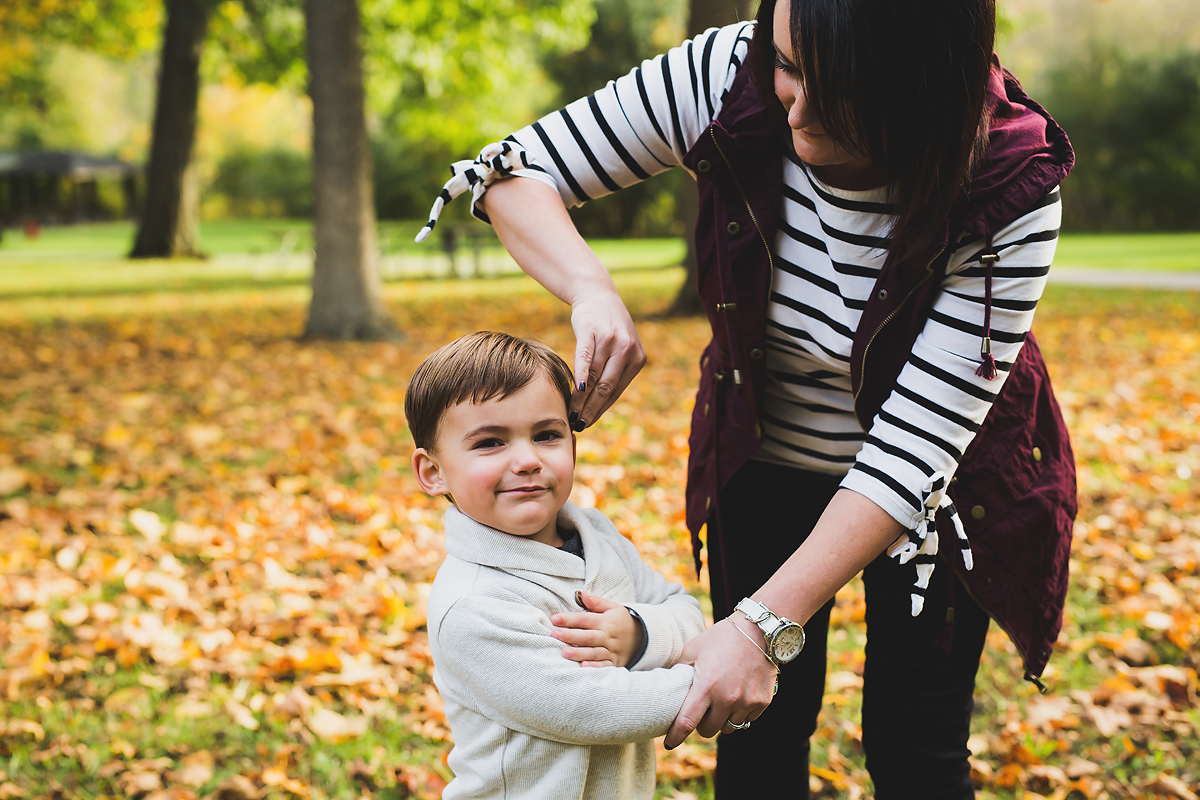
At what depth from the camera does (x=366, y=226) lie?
992 centimetres

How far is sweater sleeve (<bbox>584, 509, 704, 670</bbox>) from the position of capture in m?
1.71

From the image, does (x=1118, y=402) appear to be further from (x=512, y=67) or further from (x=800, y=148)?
(x=512, y=67)

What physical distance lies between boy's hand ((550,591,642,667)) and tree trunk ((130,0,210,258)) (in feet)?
60.8

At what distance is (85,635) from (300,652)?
89 centimetres

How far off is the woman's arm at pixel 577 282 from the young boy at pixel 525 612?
0.35 ft

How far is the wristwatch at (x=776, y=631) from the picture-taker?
1.54 m

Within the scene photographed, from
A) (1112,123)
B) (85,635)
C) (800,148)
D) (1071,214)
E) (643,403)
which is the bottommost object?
(85,635)

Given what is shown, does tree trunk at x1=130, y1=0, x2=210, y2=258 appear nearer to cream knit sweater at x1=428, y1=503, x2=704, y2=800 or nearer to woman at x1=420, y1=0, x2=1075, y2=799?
woman at x1=420, y1=0, x2=1075, y2=799

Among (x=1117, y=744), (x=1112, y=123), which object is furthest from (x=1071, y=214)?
(x=1117, y=744)

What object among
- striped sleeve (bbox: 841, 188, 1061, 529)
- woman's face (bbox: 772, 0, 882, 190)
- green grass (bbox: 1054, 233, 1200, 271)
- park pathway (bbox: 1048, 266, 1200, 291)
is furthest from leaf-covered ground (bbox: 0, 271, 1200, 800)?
green grass (bbox: 1054, 233, 1200, 271)

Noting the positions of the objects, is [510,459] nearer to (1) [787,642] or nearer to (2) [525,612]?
(2) [525,612]

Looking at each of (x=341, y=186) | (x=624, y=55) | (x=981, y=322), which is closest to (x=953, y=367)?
(x=981, y=322)

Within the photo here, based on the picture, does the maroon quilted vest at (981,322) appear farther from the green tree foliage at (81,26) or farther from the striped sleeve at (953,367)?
the green tree foliage at (81,26)

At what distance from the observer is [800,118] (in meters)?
1.49
